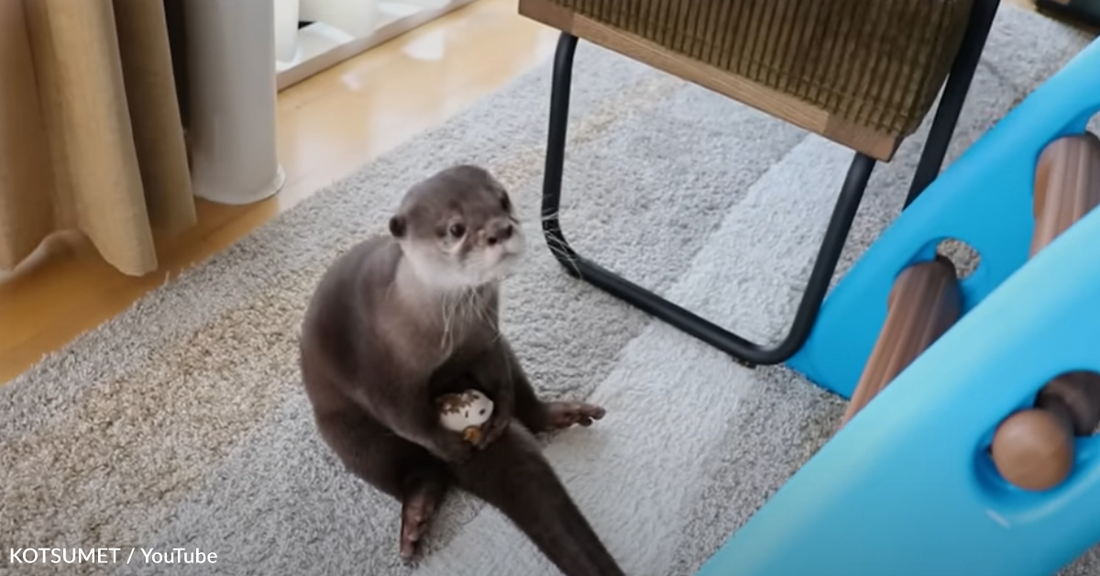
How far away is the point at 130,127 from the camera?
1101 mm

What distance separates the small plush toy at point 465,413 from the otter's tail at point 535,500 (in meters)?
0.03

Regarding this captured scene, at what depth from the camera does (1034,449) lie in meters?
0.53

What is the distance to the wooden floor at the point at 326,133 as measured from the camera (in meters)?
1.20

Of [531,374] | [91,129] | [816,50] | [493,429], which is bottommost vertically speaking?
[531,374]

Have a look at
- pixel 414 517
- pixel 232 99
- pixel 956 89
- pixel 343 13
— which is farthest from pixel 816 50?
pixel 343 13

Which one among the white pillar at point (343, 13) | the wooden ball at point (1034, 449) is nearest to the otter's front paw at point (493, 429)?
the wooden ball at point (1034, 449)

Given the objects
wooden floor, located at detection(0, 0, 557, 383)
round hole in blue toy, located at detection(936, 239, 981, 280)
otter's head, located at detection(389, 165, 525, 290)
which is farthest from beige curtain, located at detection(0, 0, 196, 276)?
round hole in blue toy, located at detection(936, 239, 981, 280)

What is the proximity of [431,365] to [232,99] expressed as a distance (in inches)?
22.4

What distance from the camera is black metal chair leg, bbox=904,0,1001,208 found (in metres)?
0.92

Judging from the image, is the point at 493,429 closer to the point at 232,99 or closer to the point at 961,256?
the point at 232,99

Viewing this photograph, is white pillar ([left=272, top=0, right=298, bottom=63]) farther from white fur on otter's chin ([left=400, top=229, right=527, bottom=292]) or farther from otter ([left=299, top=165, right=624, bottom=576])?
white fur on otter's chin ([left=400, top=229, right=527, bottom=292])

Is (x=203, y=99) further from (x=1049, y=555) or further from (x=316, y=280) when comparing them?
(x=1049, y=555)

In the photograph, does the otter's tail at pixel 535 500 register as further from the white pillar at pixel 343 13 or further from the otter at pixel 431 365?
the white pillar at pixel 343 13

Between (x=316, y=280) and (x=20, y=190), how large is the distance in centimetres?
35
